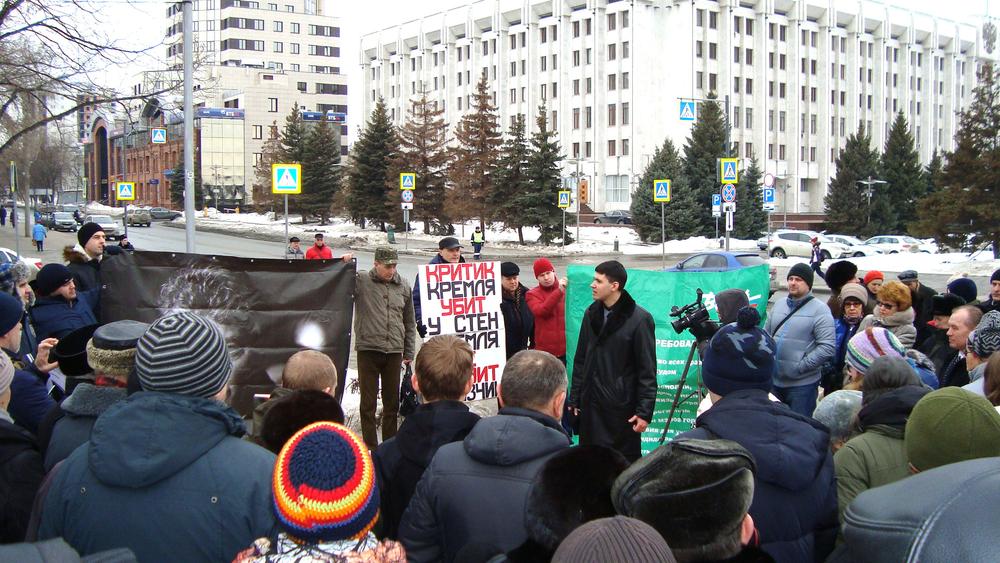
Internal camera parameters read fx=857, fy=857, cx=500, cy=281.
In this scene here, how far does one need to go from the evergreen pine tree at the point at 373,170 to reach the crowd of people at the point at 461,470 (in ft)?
186

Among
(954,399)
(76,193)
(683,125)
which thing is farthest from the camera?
(76,193)

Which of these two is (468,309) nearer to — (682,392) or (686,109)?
(682,392)

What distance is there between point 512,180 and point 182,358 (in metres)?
50.3

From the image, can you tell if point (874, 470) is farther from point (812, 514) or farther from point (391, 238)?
point (391, 238)

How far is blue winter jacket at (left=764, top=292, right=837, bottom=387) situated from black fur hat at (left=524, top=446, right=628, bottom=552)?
5008mm

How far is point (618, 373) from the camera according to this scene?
6.23 metres

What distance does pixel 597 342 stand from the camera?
250 inches

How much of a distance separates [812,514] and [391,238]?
52.0 meters

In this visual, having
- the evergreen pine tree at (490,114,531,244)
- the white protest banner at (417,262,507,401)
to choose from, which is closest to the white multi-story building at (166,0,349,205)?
the evergreen pine tree at (490,114,531,244)

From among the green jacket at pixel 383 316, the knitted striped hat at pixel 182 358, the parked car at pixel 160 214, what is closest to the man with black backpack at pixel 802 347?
the green jacket at pixel 383 316

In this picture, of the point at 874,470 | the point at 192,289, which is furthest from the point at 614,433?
the point at 192,289

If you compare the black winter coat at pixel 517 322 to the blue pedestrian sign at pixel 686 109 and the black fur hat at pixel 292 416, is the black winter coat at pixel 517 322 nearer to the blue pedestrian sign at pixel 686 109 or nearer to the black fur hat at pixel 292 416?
the black fur hat at pixel 292 416

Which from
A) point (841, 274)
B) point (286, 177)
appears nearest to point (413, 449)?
point (841, 274)

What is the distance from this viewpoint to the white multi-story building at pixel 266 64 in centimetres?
10375
